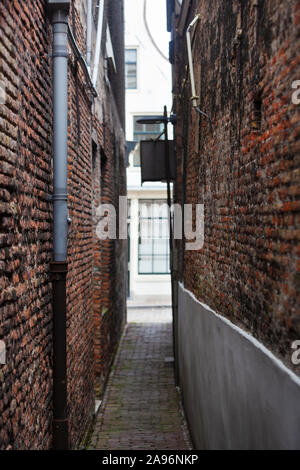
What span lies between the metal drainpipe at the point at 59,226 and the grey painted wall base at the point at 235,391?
1.30 m

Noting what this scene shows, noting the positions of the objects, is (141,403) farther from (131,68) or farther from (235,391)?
(131,68)

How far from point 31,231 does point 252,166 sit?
1.59m

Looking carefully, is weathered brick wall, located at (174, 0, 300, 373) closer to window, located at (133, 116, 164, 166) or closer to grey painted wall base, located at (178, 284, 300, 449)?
grey painted wall base, located at (178, 284, 300, 449)

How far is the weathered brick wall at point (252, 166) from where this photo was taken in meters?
2.68

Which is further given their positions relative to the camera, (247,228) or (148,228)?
(148,228)

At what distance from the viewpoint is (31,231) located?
3723mm

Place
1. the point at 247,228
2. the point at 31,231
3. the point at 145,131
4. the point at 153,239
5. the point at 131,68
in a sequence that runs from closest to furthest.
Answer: the point at 247,228, the point at 31,231, the point at 153,239, the point at 145,131, the point at 131,68

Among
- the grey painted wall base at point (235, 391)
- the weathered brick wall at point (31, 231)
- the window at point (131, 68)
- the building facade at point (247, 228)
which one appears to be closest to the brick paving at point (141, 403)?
the grey painted wall base at point (235, 391)

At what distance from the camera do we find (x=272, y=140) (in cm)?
296

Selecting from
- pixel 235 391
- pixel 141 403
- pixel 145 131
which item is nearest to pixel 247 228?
pixel 235 391

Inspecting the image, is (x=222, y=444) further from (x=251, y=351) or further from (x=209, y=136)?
(x=209, y=136)

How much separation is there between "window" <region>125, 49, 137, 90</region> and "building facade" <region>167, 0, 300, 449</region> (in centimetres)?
1422

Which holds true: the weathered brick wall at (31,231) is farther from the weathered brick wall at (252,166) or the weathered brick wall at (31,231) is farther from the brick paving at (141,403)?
the weathered brick wall at (252,166)

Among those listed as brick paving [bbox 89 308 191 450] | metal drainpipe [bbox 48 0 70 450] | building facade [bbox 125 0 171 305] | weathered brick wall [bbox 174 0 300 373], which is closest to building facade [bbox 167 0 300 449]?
weathered brick wall [bbox 174 0 300 373]
